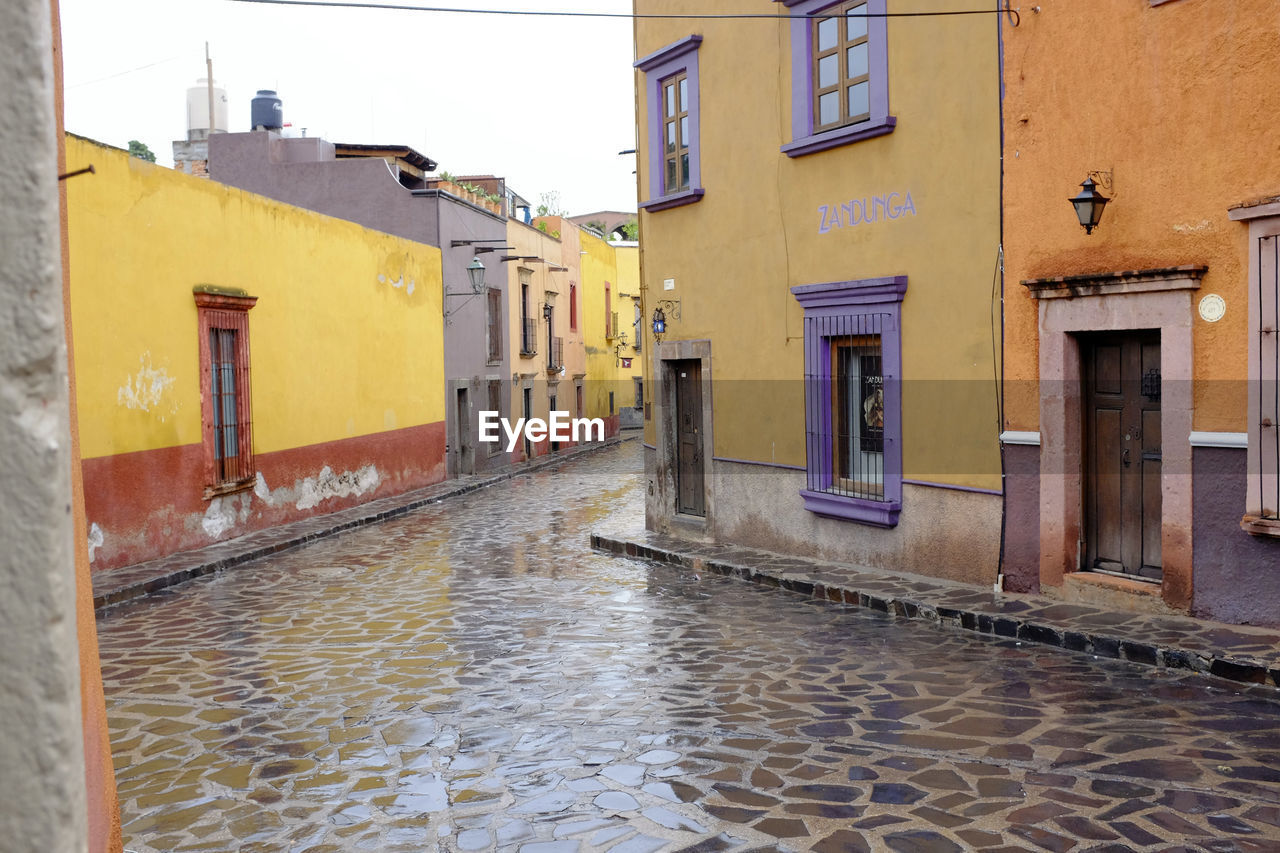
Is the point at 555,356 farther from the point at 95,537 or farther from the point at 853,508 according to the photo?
the point at 853,508

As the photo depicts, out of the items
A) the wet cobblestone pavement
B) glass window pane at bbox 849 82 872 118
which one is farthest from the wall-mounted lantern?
the wet cobblestone pavement

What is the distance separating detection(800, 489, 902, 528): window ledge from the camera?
1088 cm

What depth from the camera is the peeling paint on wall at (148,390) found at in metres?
12.6

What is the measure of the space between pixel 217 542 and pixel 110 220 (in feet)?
14.1

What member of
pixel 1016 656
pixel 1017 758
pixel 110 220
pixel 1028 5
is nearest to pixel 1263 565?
pixel 1016 656

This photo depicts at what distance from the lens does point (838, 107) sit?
11.6 meters

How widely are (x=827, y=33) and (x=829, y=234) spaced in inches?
78.6

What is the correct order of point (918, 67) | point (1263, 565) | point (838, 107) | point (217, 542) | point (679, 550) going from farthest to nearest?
point (217, 542)
point (679, 550)
point (838, 107)
point (918, 67)
point (1263, 565)

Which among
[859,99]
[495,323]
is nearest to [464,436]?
[495,323]

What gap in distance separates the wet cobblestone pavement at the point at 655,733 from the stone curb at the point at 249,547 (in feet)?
3.02

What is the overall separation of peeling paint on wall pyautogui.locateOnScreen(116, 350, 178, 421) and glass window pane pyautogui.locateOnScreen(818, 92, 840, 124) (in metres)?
7.80

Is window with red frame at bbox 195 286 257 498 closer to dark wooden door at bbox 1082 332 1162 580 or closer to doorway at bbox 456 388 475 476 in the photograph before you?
doorway at bbox 456 388 475 476

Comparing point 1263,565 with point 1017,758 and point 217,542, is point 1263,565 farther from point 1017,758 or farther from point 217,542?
point 217,542

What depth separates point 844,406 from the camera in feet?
38.7
